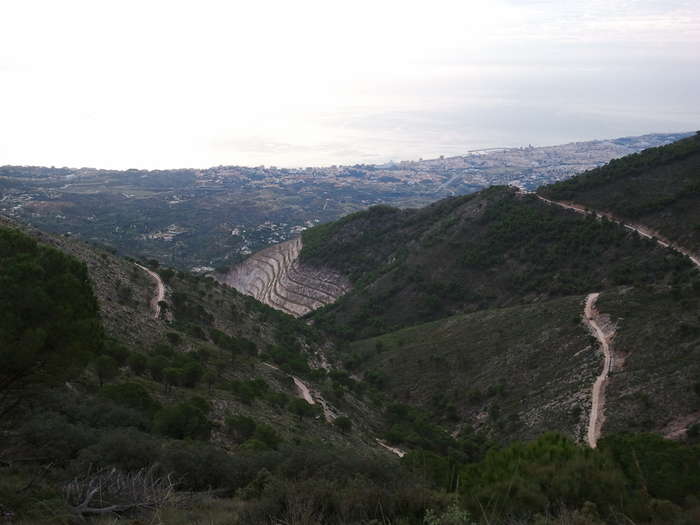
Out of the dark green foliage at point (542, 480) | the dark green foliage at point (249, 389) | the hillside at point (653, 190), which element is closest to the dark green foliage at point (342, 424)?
the dark green foliage at point (249, 389)

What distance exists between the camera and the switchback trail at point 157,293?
88.5 ft

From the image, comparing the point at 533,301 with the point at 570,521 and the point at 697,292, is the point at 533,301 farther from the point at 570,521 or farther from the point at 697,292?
the point at 570,521

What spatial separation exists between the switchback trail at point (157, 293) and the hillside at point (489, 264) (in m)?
15.7

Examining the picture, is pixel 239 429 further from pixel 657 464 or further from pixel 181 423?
pixel 657 464

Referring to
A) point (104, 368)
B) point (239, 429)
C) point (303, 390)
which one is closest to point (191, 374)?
point (104, 368)

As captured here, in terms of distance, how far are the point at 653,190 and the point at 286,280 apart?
39.8 metres

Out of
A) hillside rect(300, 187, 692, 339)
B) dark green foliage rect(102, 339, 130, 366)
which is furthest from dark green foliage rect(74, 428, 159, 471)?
hillside rect(300, 187, 692, 339)

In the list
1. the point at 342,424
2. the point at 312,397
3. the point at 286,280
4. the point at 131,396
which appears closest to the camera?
the point at 131,396

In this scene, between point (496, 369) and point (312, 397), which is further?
point (496, 369)

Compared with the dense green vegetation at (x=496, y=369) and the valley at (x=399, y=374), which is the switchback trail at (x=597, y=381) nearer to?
the valley at (x=399, y=374)

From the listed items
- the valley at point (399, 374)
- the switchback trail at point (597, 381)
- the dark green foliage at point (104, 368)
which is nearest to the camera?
the valley at point (399, 374)

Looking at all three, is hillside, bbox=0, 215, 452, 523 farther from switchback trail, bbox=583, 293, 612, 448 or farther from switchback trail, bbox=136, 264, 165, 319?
switchback trail, bbox=583, 293, 612, 448

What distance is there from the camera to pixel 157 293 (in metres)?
30.0

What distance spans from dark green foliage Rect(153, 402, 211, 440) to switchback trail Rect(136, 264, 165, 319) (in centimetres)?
1418
